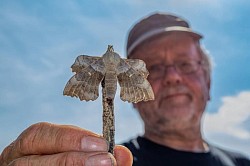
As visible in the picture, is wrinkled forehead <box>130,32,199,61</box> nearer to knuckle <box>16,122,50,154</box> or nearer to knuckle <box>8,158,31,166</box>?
knuckle <box>16,122,50,154</box>

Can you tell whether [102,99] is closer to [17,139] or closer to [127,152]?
[127,152]

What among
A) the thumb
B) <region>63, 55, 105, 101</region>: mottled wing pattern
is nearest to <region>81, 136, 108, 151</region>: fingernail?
<region>63, 55, 105, 101</region>: mottled wing pattern

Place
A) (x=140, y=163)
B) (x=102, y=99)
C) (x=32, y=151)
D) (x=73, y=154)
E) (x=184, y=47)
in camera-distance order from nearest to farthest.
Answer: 1. (x=102, y=99)
2. (x=73, y=154)
3. (x=32, y=151)
4. (x=140, y=163)
5. (x=184, y=47)

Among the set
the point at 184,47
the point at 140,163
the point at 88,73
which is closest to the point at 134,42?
the point at 184,47

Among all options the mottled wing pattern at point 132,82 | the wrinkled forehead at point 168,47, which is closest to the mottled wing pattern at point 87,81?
the mottled wing pattern at point 132,82

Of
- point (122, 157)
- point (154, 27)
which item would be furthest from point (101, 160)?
point (154, 27)
